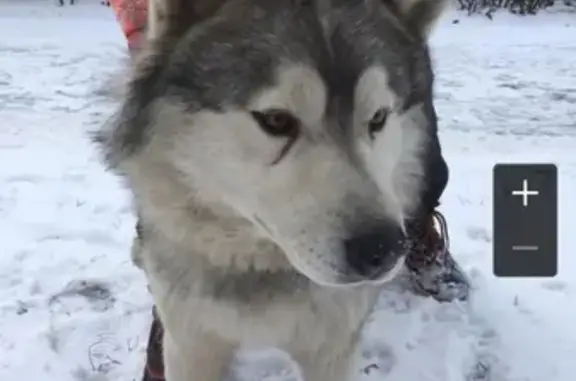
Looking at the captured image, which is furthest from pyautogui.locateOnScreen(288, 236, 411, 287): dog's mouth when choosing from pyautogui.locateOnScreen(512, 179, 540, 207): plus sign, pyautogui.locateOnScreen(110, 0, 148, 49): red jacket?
pyautogui.locateOnScreen(512, 179, 540, 207): plus sign

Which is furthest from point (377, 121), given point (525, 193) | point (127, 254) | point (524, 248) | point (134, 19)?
point (127, 254)

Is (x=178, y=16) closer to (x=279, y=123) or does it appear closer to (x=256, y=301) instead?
(x=279, y=123)

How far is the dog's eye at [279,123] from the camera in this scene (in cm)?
153

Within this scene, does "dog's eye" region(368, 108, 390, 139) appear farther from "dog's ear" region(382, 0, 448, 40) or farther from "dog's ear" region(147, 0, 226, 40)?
"dog's ear" region(147, 0, 226, 40)

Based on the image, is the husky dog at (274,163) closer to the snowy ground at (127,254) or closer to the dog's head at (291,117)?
the dog's head at (291,117)

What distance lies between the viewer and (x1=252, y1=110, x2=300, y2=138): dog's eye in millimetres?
1531

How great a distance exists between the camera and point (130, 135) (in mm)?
1713

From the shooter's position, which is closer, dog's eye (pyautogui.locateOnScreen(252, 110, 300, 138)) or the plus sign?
dog's eye (pyautogui.locateOnScreen(252, 110, 300, 138))

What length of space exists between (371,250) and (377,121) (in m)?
0.30

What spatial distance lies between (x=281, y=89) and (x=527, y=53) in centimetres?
531

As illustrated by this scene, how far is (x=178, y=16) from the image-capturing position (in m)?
1.68

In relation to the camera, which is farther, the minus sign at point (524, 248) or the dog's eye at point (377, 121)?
the minus sign at point (524, 248)

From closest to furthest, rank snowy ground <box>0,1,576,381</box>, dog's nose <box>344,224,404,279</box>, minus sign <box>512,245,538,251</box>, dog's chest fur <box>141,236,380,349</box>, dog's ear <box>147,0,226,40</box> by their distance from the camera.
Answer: dog's nose <box>344,224,404,279</box>
dog's ear <box>147,0,226,40</box>
dog's chest fur <box>141,236,380,349</box>
snowy ground <box>0,1,576,381</box>
minus sign <box>512,245,538,251</box>

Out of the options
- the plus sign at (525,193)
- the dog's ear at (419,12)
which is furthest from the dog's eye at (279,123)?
the plus sign at (525,193)
